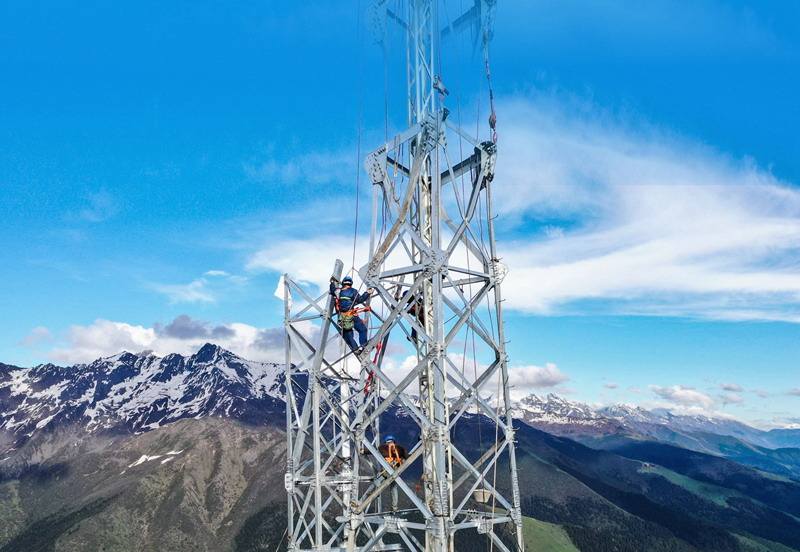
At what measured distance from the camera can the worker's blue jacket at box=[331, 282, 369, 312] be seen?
749 inches

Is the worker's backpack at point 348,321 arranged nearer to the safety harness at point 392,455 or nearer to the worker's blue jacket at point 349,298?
the worker's blue jacket at point 349,298

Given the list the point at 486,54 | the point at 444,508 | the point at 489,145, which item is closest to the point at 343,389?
the point at 444,508

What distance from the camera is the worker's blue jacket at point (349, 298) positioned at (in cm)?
1902

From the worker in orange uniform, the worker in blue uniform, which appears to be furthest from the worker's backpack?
the worker in orange uniform

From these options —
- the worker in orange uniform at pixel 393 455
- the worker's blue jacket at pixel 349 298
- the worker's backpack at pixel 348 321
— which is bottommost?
the worker in orange uniform at pixel 393 455

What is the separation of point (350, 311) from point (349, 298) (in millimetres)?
444

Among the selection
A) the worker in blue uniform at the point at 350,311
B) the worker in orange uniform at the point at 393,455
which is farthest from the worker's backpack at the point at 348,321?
the worker in orange uniform at the point at 393,455

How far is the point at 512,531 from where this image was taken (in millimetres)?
16453

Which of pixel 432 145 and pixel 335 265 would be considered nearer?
pixel 432 145

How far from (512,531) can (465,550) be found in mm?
186714

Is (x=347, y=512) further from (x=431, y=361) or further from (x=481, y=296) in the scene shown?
(x=481, y=296)

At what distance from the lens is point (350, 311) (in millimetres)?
19000

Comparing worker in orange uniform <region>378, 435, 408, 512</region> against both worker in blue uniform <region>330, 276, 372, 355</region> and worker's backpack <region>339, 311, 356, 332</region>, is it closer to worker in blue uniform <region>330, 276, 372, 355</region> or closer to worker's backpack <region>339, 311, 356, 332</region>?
worker in blue uniform <region>330, 276, 372, 355</region>

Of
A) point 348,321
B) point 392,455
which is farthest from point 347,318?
point 392,455
